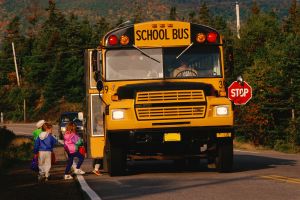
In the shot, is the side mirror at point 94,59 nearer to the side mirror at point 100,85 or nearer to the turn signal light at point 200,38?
the side mirror at point 100,85

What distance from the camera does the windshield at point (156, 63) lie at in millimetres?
17766

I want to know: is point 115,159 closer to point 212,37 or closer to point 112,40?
point 112,40

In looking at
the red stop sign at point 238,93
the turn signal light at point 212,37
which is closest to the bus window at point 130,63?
the turn signal light at point 212,37

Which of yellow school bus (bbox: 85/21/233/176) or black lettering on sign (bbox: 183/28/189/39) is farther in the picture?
black lettering on sign (bbox: 183/28/189/39)

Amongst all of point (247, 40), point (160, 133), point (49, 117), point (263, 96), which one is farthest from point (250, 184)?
point (49, 117)

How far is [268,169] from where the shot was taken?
62.2 feet

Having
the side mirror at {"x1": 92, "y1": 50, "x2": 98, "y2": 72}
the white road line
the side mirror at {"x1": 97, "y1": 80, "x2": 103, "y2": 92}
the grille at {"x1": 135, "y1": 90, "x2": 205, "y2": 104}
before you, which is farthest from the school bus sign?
the white road line

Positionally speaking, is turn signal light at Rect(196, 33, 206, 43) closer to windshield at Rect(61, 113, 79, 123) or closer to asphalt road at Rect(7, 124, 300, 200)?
asphalt road at Rect(7, 124, 300, 200)

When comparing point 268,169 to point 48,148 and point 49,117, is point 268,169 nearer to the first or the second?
point 48,148

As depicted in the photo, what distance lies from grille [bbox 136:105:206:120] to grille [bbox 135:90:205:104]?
0.15m

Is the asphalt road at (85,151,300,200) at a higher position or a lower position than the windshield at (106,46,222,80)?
lower

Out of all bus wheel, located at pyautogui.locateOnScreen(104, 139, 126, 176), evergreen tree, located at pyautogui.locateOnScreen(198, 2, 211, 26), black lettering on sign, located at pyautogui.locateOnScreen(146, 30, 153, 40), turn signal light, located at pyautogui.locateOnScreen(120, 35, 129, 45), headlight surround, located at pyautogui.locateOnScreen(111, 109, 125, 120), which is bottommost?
bus wheel, located at pyautogui.locateOnScreen(104, 139, 126, 176)

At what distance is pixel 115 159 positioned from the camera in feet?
56.5

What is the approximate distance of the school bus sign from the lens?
704 inches
